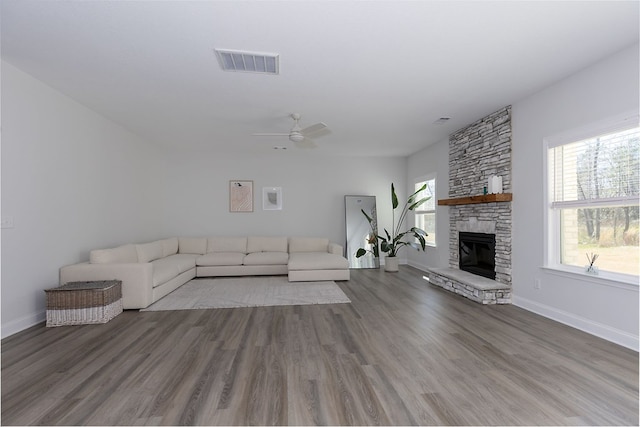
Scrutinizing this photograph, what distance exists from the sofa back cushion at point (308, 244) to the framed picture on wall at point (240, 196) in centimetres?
136

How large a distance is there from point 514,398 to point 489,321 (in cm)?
156

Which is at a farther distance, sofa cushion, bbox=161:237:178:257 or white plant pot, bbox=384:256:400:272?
white plant pot, bbox=384:256:400:272

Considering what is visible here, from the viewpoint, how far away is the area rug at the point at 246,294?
411 centimetres

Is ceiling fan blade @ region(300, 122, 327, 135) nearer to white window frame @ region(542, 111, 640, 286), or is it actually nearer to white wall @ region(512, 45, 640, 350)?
white wall @ region(512, 45, 640, 350)

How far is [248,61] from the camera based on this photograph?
291cm

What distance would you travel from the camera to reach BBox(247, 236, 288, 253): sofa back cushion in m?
6.68

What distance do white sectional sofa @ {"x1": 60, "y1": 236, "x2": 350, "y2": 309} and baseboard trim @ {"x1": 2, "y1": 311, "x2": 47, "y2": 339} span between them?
427mm

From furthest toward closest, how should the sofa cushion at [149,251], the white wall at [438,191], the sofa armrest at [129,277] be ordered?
the white wall at [438,191]
the sofa cushion at [149,251]
the sofa armrest at [129,277]

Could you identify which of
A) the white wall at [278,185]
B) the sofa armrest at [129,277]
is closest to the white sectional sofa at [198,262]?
the sofa armrest at [129,277]

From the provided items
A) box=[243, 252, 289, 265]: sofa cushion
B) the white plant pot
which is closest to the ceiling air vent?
box=[243, 252, 289, 265]: sofa cushion

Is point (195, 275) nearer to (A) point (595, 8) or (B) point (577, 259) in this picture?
(B) point (577, 259)

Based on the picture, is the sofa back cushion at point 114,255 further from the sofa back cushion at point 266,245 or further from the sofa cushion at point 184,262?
the sofa back cushion at point 266,245

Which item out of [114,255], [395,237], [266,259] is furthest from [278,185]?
[114,255]

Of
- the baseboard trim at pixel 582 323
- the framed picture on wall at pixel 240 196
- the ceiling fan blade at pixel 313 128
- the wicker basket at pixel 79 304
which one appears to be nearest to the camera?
the baseboard trim at pixel 582 323
